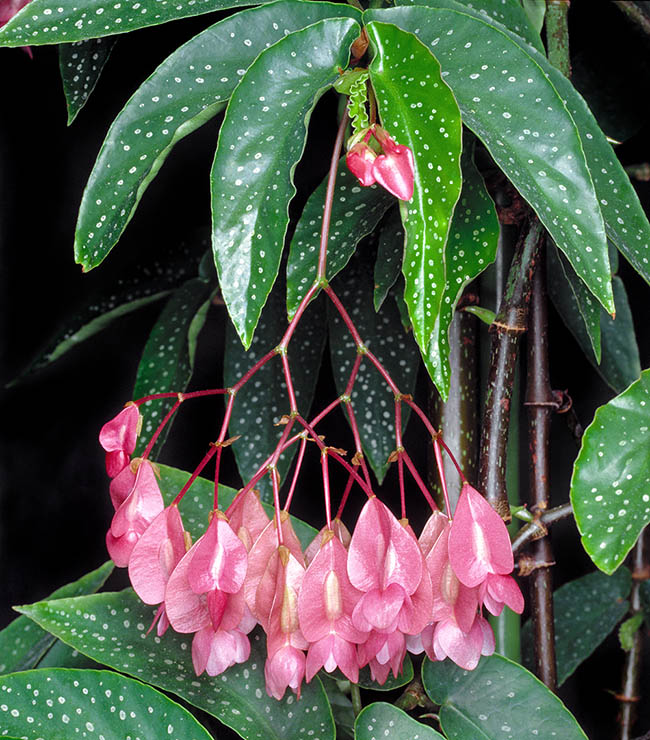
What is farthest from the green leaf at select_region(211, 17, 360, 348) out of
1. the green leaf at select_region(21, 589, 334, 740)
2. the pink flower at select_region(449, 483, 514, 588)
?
the green leaf at select_region(21, 589, 334, 740)

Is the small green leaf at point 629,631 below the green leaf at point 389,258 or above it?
below

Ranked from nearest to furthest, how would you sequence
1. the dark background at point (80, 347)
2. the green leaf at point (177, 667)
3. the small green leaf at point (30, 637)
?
the green leaf at point (177, 667), the small green leaf at point (30, 637), the dark background at point (80, 347)

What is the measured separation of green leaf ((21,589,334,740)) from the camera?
0.51m

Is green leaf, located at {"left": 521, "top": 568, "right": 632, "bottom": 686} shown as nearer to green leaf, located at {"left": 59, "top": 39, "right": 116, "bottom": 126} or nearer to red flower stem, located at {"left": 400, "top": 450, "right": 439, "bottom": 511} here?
red flower stem, located at {"left": 400, "top": 450, "right": 439, "bottom": 511}

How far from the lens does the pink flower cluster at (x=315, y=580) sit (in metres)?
0.40

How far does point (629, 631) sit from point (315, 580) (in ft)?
1.48

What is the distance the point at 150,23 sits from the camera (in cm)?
45

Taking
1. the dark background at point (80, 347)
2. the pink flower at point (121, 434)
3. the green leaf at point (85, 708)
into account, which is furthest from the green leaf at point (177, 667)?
the dark background at point (80, 347)

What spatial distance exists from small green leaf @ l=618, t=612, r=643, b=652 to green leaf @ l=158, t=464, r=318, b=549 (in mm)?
367

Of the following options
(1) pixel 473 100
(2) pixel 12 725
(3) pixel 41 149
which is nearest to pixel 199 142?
(3) pixel 41 149

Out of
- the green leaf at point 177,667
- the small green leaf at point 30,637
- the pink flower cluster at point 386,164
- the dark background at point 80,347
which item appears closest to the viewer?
the pink flower cluster at point 386,164

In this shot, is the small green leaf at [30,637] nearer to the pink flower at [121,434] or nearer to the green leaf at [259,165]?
the pink flower at [121,434]

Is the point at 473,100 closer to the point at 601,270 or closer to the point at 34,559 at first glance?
the point at 601,270

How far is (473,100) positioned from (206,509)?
32 cm
